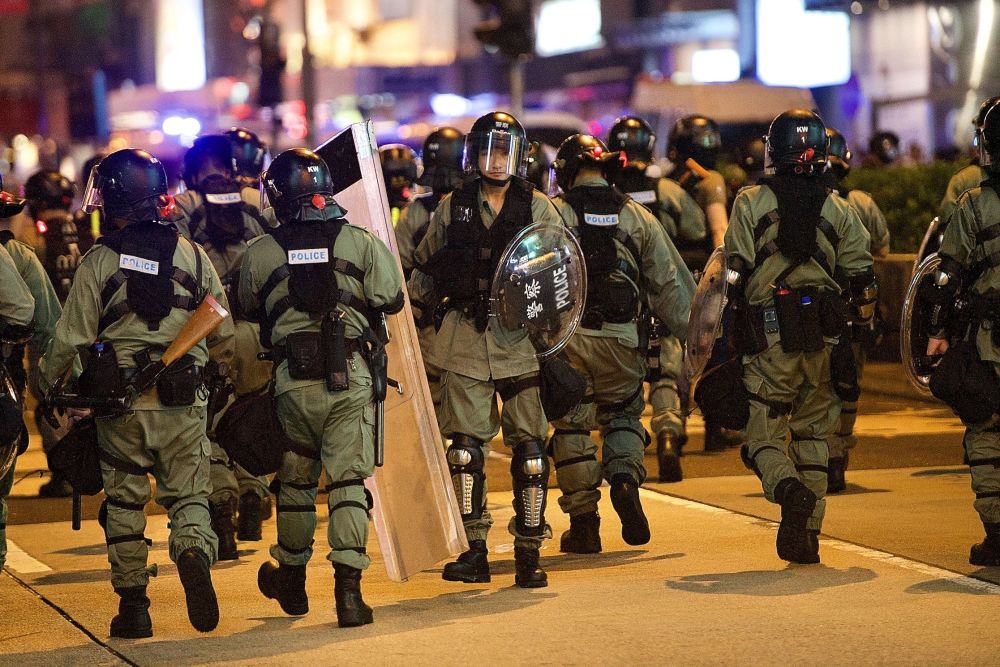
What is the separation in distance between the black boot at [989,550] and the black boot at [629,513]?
1592mm

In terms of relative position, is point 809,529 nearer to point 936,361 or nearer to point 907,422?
point 936,361

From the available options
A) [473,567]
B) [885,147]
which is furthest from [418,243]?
[885,147]

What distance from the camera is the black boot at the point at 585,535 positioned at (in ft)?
28.0

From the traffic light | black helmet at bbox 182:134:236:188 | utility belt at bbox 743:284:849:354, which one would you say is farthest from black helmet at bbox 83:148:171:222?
the traffic light

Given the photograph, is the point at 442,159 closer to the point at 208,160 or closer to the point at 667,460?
the point at 208,160

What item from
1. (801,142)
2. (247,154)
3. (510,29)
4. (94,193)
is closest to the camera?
(94,193)

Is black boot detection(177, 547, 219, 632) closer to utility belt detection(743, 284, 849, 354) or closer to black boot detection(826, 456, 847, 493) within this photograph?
utility belt detection(743, 284, 849, 354)

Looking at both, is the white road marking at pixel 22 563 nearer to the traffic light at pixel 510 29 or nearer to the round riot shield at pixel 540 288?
the round riot shield at pixel 540 288

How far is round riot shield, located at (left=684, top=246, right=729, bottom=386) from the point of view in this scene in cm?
819

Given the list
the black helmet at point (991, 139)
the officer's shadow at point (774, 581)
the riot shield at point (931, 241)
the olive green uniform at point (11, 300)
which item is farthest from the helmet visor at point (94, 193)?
the riot shield at point (931, 241)

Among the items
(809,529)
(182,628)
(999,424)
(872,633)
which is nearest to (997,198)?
(999,424)

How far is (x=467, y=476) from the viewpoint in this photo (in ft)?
25.7

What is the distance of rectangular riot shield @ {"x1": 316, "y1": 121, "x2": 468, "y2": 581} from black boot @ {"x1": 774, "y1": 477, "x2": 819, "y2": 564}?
143 cm

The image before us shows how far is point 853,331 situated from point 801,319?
1543 mm
